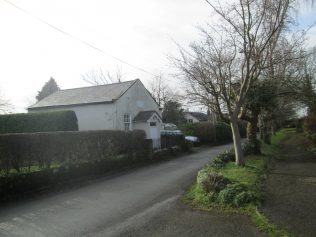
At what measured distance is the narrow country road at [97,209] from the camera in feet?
25.3

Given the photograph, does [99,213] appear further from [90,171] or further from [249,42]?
[249,42]

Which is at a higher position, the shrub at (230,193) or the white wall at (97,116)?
the white wall at (97,116)

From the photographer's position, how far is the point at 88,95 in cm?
3153

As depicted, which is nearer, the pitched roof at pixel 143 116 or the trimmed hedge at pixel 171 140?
the trimmed hedge at pixel 171 140

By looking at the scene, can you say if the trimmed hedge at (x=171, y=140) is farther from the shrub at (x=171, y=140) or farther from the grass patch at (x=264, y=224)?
the grass patch at (x=264, y=224)

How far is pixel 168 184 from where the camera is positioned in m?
13.4

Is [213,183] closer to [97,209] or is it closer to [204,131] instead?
[97,209]

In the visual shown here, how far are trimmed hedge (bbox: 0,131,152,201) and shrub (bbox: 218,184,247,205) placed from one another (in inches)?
252

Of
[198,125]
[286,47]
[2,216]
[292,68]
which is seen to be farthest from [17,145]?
[198,125]

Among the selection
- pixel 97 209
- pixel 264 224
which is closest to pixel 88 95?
pixel 97 209

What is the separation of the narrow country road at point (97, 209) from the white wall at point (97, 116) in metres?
14.1

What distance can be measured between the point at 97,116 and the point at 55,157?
1505 cm

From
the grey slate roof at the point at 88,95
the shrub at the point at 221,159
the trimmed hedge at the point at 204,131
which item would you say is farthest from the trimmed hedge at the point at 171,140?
the trimmed hedge at the point at 204,131

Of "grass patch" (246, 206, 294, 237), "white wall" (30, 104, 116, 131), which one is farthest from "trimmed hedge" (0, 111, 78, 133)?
"grass patch" (246, 206, 294, 237)
